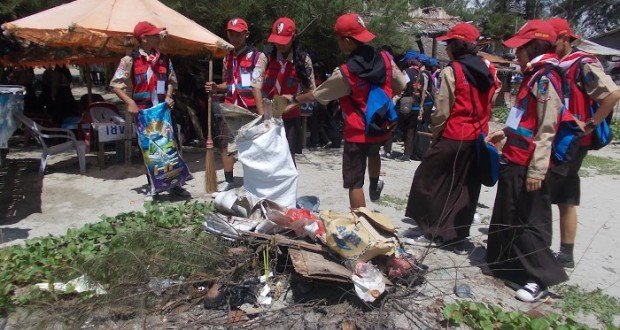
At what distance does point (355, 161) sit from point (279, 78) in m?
1.54

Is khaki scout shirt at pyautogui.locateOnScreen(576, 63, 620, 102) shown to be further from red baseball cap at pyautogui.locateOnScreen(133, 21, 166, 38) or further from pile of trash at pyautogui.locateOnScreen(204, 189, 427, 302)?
red baseball cap at pyautogui.locateOnScreen(133, 21, 166, 38)

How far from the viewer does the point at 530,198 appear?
3.62 meters

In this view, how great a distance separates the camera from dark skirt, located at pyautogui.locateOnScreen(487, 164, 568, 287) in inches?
142

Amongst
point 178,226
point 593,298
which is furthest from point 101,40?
point 593,298

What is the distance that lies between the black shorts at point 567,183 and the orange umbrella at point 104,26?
4181 millimetres

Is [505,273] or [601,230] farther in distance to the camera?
[601,230]

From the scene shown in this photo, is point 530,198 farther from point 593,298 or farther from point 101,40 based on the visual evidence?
point 101,40

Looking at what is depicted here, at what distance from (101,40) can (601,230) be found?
6035mm

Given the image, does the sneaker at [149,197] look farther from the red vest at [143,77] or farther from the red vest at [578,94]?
the red vest at [578,94]

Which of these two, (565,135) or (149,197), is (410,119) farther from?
(565,135)

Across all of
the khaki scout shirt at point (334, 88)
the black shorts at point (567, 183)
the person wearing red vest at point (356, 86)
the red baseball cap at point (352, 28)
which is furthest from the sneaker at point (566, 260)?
the red baseball cap at point (352, 28)

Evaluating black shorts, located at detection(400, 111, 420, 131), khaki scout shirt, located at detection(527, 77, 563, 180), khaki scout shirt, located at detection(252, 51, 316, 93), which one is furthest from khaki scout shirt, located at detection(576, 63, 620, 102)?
black shorts, located at detection(400, 111, 420, 131)

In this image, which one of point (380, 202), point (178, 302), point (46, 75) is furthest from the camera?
point (46, 75)

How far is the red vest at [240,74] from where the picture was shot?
5418 millimetres
